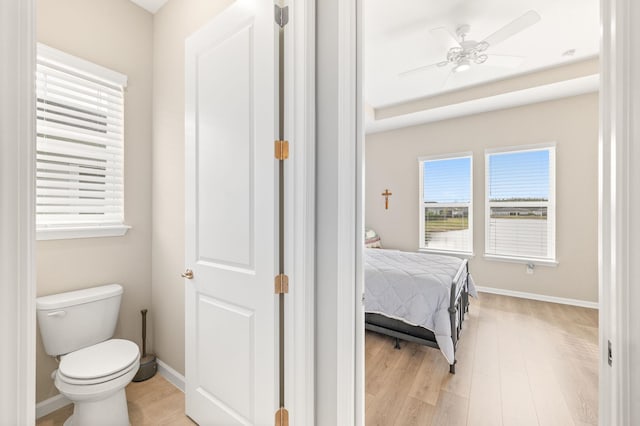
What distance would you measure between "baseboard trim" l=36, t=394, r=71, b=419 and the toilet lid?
1.49 ft

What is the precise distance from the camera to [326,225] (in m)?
1.28

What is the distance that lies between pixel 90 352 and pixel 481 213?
4781 millimetres

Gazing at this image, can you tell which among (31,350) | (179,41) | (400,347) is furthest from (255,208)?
(400,347)

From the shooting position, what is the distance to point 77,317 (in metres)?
1.67

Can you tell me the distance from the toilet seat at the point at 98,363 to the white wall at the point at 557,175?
14.3 feet

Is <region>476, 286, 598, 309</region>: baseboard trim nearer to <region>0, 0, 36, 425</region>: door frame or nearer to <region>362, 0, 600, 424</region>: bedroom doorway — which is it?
<region>362, 0, 600, 424</region>: bedroom doorway

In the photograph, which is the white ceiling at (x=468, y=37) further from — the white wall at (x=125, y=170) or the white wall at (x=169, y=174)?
the white wall at (x=125, y=170)

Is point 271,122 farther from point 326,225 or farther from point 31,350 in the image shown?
point 31,350

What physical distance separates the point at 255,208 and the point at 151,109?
153 centimetres

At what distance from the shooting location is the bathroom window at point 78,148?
1.67 meters

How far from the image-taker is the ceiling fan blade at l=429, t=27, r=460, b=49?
2.63 metres

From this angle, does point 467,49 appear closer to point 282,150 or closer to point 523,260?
point 282,150

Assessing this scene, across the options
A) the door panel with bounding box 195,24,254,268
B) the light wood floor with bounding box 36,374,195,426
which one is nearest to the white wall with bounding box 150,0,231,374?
the light wood floor with bounding box 36,374,195,426

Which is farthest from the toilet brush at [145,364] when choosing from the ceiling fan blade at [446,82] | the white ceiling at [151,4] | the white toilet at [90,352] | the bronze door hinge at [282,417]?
the ceiling fan blade at [446,82]
